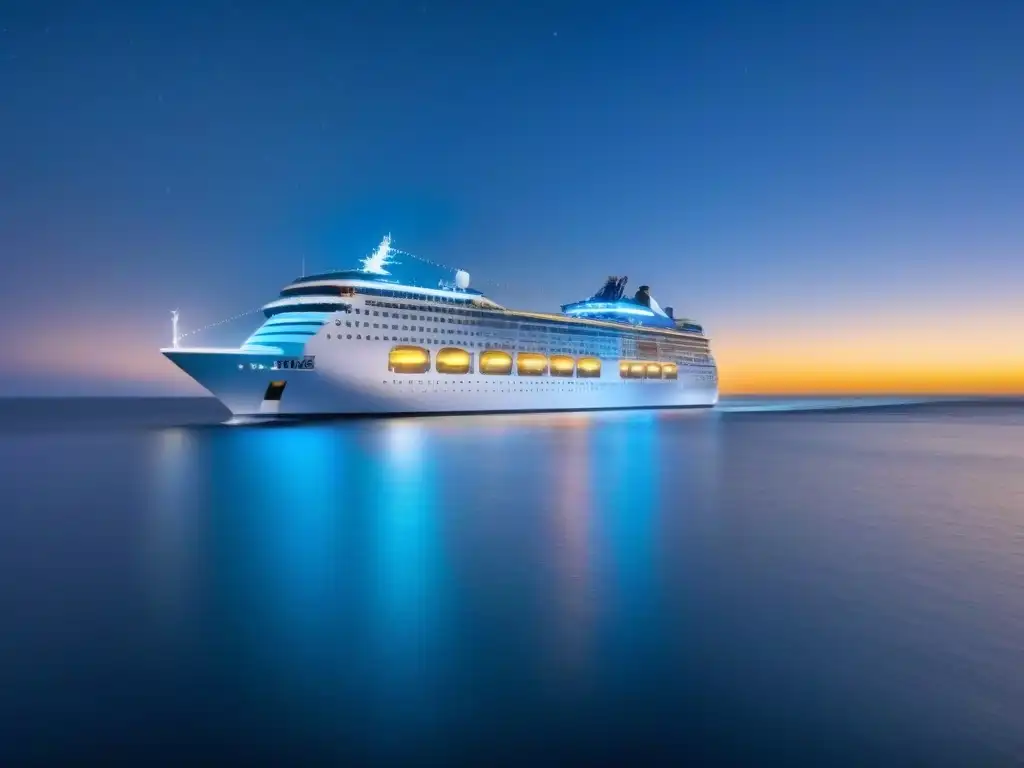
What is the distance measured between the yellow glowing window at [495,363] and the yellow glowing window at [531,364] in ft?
4.89

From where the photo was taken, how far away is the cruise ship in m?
41.4

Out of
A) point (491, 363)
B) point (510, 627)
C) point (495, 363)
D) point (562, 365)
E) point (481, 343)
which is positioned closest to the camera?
point (510, 627)

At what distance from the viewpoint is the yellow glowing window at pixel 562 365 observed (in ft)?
202

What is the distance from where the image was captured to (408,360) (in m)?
47.2

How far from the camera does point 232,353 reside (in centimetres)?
3928

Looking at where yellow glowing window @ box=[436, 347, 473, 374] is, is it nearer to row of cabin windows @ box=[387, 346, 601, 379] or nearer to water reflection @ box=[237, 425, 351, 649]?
row of cabin windows @ box=[387, 346, 601, 379]

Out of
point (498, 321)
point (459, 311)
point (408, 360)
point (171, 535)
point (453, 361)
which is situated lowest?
point (171, 535)

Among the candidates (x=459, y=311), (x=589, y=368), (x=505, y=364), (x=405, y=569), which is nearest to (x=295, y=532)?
(x=405, y=569)

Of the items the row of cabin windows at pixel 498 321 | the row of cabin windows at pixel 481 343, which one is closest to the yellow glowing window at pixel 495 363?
the row of cabin windows at pixel 481 343

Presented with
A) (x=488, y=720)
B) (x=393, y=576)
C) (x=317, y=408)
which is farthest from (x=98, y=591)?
(x=317, y=408)

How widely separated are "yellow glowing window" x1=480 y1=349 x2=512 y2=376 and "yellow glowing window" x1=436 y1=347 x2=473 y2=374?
175 cm

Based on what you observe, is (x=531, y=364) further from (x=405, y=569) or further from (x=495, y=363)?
(x=405, y=569)

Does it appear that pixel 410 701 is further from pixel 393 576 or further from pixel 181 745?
pixel 393 576

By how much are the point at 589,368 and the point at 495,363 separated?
14.8 meters
